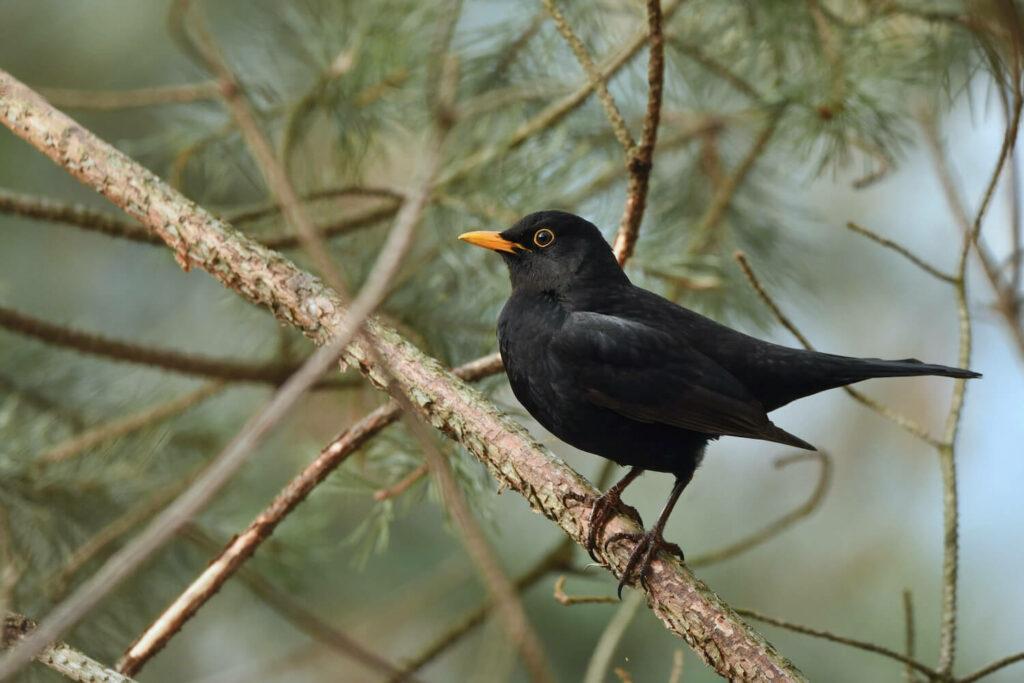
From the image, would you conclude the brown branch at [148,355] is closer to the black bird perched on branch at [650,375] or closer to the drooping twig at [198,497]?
the black bird perched on branch at [650,375]

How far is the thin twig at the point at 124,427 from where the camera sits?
3771 mm

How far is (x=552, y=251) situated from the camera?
11.6 feet

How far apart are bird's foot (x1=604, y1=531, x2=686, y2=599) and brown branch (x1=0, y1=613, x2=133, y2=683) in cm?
123

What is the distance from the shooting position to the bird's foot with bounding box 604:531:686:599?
2528 mm

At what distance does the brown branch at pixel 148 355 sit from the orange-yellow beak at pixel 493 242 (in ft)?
2.74

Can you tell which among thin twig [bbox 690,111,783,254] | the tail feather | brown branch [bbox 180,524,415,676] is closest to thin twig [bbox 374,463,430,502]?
brown branch [bbox 180,524,415,676]

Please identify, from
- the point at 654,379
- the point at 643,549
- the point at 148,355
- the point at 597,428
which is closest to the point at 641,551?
the point at 643,549

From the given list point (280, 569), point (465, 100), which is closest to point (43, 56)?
point (465, 100)

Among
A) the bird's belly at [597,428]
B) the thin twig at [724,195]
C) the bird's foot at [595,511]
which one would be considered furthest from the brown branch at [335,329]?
the thin twig at [724,195]

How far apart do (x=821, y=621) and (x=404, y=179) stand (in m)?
4.13

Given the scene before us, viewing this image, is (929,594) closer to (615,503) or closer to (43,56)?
(615,503)

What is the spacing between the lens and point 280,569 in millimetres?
4379

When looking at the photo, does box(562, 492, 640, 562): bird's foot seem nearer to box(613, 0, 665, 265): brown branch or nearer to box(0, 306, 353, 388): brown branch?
box(613, 0, 665, 265): brown branch

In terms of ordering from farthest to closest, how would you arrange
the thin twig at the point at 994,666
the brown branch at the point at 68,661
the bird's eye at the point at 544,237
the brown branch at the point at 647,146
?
the bird's eye at the point at 544,237 → the brown branch at the point at 647,146 → the thin twig at the point at 994,666 → the brown branch at the point at 68,661
